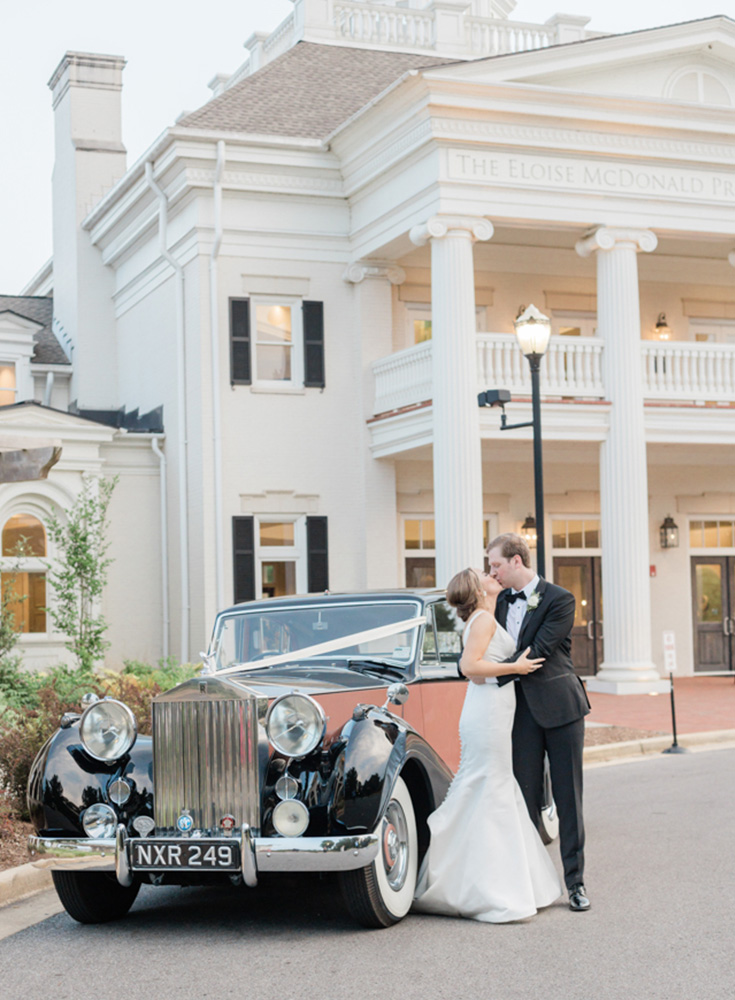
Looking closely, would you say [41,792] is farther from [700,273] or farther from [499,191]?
[700,273]

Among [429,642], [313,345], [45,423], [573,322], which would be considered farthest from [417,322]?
[429,642]

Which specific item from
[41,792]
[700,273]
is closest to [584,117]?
[700,273]

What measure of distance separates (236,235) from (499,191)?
13.9ft

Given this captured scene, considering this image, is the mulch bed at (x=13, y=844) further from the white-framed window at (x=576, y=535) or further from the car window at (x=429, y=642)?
the white-framed window at (x=576, y=535)

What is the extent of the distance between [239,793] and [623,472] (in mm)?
14309

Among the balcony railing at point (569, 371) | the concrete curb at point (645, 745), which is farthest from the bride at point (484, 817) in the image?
the balcony railing at point (569, 371)

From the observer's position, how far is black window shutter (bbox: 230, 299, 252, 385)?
20.2 meters

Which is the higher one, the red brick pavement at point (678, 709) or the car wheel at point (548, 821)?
the car wheel at point (548, 821)

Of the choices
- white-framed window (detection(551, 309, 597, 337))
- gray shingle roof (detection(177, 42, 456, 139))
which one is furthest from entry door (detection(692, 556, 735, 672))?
gray shingle roof (detection(177, 42, 456, 139))

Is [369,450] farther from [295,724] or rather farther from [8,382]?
[295,724]

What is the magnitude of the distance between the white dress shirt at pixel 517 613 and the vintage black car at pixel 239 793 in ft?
2.25

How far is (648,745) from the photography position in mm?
13891

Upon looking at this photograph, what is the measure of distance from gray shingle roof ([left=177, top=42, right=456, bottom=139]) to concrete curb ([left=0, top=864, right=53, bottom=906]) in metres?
14.5

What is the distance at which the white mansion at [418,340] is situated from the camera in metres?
18.9
